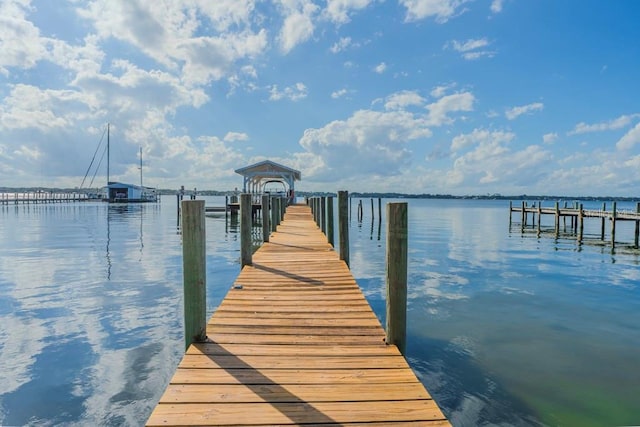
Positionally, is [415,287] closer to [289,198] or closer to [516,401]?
[516,401]

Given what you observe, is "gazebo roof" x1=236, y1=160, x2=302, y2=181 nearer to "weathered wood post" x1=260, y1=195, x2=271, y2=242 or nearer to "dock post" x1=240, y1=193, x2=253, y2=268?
"weathered wood post" x1=260, y1=195, x2=271, y2=242

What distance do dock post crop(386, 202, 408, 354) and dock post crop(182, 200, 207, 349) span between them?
6.28 ft

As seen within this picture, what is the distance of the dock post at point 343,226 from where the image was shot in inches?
334

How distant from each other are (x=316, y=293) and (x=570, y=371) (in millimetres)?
4331

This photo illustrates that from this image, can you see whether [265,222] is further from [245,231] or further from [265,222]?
[245,231]

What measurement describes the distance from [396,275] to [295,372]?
1.43 metres

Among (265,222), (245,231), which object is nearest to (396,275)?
(245,231)

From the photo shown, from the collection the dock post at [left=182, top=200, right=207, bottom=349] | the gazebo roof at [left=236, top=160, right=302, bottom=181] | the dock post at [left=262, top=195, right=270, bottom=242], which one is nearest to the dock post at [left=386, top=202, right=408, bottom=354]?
the dock post at [left=182, top=200, right=207, bottom=349]

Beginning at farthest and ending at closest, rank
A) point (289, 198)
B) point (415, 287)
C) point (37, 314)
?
point (289, 198) < point (415, 287) < point (37, 314)

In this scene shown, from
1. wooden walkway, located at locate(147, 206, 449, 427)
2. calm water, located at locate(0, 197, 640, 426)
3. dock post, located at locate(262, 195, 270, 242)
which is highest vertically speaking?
dock post, located at locate(262, 195, 270, 242)

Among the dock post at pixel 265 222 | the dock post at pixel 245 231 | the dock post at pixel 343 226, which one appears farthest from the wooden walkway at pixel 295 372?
the dock post at pixel 265 222

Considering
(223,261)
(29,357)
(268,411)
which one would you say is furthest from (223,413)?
(223,261)

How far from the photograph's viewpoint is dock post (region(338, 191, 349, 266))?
27.9 feet

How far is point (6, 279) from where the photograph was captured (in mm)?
11914
